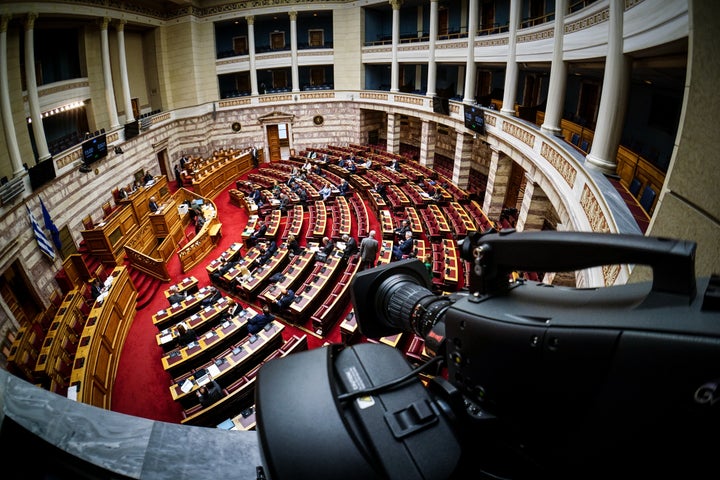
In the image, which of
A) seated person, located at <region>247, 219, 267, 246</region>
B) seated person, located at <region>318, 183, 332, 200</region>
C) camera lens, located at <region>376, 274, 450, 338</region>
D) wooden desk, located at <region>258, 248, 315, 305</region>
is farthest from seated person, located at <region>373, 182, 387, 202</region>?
camera lens, located at <region>376, 274, 450, 338</region>

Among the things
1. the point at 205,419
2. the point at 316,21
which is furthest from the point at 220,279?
the point at 316,21

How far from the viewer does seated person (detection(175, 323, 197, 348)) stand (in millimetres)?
8227

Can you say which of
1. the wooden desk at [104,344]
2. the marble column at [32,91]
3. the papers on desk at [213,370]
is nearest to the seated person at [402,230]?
the papers on desk at [213,370]

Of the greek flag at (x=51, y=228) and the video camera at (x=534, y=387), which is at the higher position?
the video camera at (x=534, y=387)

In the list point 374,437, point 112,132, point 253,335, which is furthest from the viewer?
point 112,132

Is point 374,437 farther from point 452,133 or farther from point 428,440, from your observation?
point 452,133

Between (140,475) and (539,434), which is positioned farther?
(140,475)

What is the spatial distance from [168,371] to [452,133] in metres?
18.0

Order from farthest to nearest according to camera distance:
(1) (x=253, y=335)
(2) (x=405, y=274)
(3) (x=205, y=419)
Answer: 1. (1) (x=253, y=335)
2. (3) (x=205, y=419)
3. (2) (x=405, y=274)

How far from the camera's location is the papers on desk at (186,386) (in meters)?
6.87

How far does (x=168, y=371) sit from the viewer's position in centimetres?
754

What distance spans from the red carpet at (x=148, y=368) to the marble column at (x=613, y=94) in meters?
6.74

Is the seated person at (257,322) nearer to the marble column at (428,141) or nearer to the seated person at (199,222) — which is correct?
the seated person at (199,222)

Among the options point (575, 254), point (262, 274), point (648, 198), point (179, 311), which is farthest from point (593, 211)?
point (179, 311)
